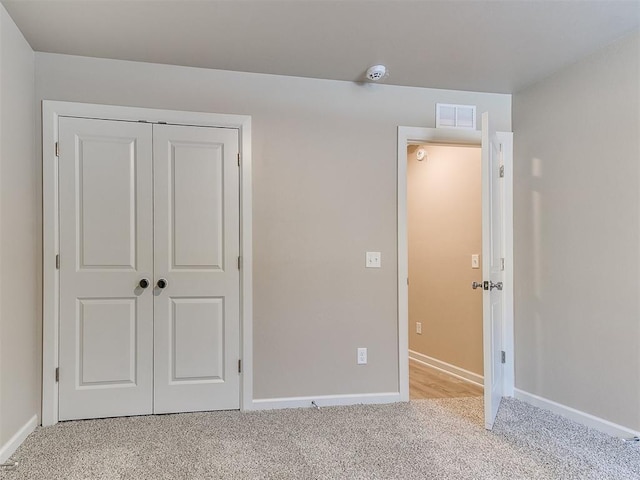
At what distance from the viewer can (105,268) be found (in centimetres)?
288

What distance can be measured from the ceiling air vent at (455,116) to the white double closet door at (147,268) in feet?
4.95

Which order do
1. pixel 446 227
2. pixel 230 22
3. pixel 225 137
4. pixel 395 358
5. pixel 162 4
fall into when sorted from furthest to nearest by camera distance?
pixel 446 227, pixel 395 358, pixel 225 137, pixel 230 22, pixel 162 4

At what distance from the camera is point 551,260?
3100mm

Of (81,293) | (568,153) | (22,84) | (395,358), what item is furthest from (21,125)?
(568,153)

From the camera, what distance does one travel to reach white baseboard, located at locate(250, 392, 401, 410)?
3.05m

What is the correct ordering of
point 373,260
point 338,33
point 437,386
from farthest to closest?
point 437,386, point 373,260, point 338,33

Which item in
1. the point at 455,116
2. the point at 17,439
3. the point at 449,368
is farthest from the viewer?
the point at 449,368

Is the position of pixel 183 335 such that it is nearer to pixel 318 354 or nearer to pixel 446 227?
pixel 318 354

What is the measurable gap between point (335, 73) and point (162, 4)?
1.21m

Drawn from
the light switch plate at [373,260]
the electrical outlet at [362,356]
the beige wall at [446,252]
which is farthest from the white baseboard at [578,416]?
the light switch plate at [373,260]

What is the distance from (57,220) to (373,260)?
6.67ft

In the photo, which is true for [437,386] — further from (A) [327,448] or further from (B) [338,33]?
(B) [338,33]

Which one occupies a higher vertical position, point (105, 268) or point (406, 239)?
point (406, 239)

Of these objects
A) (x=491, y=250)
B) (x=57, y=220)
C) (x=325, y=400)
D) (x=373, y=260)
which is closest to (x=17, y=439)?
(x=57, y=220)
